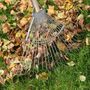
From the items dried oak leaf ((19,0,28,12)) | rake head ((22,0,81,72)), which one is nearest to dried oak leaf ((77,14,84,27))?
rake head ((22,0,81,72))

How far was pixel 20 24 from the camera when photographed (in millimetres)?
4383

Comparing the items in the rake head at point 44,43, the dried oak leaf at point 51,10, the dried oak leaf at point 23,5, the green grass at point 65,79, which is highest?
the dried oak leaf at point 23,5

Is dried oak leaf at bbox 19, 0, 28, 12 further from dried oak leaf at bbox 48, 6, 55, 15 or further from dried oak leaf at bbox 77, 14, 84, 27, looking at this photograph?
dried oak leaf at bbox 77, 14, 84, 27

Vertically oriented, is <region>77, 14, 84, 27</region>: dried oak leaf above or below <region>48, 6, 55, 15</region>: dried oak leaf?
below

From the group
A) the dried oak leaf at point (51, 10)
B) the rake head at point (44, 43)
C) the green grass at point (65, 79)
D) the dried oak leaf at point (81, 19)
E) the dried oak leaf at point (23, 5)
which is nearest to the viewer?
the green grass at point (65, 79)

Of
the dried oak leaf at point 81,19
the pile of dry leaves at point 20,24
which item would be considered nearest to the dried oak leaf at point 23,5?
the pile of dry leaves at point 20,24

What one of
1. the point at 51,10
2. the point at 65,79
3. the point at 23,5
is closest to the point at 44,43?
the point at 65,79

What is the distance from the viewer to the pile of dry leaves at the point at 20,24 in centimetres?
392

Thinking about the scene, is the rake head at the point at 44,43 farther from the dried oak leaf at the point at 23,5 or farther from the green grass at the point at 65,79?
the dried oak leaf at the point at 23,5

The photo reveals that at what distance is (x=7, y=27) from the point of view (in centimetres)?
442

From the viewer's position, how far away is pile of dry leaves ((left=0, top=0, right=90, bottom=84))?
392cm

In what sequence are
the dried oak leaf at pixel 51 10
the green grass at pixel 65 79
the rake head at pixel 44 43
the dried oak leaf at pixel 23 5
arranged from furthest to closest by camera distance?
1. the dried oak leaf at pixel 23 5
2. the dried oak leaf at pixel 51 10
3. the rake head at pixel 44 43
4. the green grass at pixel 65 79

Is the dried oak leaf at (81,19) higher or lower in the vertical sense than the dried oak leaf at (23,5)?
lower

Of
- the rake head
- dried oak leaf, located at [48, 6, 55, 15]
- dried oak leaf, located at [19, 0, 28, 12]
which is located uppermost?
dried oak leaf, located at [19, 0, 28, 12]
